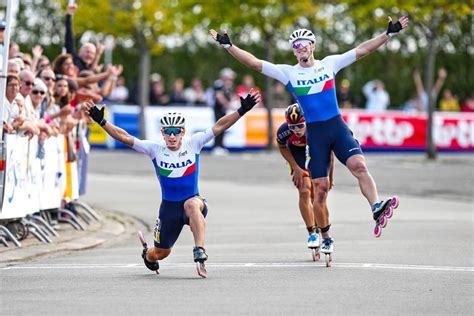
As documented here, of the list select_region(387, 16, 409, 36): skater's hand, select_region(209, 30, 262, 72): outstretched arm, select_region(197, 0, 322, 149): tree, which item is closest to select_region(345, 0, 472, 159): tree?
select_region(197, 0, 322, 149): tree

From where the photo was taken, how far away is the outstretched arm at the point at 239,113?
1434 centimetres

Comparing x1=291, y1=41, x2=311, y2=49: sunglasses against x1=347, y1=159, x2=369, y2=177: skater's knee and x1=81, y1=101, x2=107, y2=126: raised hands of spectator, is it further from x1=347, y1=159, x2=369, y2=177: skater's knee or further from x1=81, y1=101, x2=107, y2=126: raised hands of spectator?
x1=81, y1=101, x2=107, y2=126: raised hands of spectator

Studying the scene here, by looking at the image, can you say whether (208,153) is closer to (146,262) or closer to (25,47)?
(25,47)

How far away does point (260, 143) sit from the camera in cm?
4106

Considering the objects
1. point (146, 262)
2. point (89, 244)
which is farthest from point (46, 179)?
point (146, 262)

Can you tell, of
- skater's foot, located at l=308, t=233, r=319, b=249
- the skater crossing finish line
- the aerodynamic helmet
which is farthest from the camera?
the aerodynamic helmet

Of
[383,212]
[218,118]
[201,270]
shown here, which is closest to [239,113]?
[201,270]

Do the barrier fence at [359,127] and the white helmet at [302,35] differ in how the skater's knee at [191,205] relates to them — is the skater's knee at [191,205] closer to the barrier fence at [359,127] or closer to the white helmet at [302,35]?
the white helmet at [302,35]

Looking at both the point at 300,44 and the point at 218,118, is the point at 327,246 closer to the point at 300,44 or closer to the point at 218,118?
the point at 300,44

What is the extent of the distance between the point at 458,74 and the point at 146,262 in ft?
120

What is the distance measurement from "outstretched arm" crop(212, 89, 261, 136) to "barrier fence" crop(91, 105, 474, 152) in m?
25.0

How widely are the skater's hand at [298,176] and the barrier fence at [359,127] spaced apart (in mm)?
22945

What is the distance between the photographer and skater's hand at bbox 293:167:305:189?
16.5m

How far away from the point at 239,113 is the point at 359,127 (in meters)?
27.2
